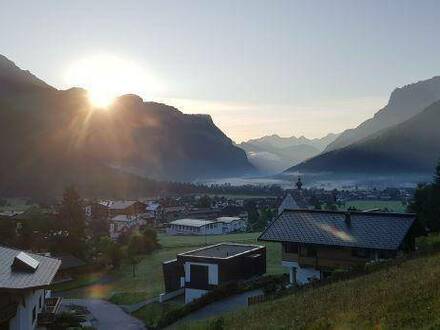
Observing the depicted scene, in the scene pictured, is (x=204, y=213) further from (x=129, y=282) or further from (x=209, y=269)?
(x=209, y=269)

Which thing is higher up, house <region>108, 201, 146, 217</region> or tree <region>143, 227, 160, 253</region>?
house <region>108, 201, 146, 217</region>

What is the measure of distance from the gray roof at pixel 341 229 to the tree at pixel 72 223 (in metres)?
39.1

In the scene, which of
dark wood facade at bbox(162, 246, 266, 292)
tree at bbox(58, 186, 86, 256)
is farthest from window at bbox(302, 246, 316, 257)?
tree at bbox(58, 186, 86, 256)

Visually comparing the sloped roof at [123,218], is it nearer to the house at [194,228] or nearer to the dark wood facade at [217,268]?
the house at [194,228]

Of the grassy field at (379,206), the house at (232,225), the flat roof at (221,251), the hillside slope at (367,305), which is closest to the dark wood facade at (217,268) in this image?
the flat roof at (221,251)

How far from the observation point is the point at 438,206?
55.6m

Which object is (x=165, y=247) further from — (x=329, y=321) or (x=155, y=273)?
(x=329, y=321)

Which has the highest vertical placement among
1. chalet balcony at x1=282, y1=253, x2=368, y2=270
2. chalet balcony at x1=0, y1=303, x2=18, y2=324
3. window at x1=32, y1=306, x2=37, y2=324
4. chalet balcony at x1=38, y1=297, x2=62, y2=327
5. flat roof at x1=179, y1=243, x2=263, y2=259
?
chalet balcony at x1=282, y1=253, x2=368, y2=270

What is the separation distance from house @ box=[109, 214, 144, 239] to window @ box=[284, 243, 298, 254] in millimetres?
63467

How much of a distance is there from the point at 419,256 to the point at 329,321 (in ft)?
43.2

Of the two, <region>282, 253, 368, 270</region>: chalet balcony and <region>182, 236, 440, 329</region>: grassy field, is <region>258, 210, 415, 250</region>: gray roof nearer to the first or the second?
<region>282, 253, 368, 270</region>: chalet balcony

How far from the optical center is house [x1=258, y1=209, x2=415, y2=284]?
3600 cm

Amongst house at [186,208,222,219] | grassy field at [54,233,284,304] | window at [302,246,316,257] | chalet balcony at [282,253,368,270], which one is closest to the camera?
chalet balcony at [282,253,368,270]

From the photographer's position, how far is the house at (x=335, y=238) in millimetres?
36000
